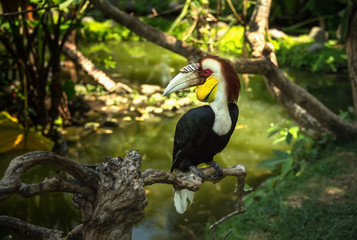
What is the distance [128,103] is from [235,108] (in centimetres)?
376

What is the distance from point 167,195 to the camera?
3537 millimetres

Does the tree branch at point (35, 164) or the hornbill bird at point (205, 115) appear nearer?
the tree branch at point (35, 164)

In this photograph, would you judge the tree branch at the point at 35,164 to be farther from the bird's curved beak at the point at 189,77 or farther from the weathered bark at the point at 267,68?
the weathered bark at the point at 267,68

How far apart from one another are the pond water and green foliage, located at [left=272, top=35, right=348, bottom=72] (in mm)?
1112

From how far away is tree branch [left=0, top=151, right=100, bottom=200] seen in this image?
3.54 feet

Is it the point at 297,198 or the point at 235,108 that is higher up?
the point at 235,108

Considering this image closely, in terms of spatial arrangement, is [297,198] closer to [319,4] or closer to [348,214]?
[348,214]

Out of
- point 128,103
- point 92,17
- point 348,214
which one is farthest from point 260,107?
point 92,17

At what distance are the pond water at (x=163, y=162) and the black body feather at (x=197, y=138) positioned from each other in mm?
983

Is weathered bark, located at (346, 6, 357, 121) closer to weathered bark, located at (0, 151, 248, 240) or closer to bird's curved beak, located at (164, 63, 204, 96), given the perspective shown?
bird's curved beak, located at (164, 63, 204, 96)

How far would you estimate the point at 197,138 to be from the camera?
171 centimetres

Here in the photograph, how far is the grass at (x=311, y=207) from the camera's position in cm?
289

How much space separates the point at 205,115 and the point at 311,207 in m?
1.82

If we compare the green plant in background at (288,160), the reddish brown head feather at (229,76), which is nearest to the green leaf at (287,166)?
the green plant in background at (288,160)
